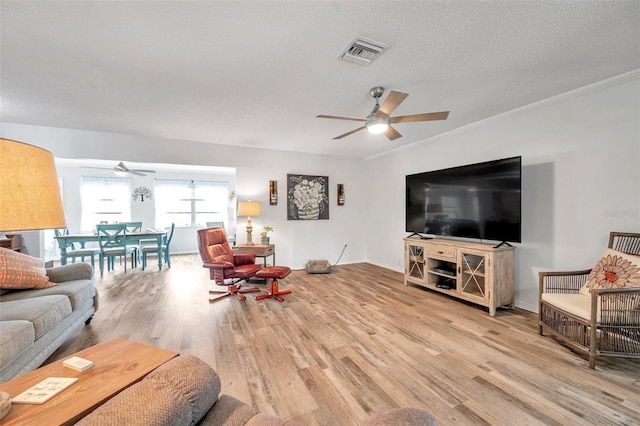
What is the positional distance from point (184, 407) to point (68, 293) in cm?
242

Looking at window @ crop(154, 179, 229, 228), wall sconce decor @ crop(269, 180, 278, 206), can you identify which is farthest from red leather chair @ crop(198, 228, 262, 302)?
window @ crop(154, 179, 229, 228)

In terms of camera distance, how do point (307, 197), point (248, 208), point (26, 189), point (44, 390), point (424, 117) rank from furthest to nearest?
point (307, 197) → point (248, 208) → point (424, 117) → point (44, 390) → point (26, 189)

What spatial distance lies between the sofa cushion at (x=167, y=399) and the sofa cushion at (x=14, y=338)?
1422 millimetres

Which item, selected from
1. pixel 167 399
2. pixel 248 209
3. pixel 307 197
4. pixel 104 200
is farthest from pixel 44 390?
pixel 104 200

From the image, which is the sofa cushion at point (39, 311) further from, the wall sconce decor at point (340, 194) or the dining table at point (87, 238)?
the wall sconce decor at point (340, 194)

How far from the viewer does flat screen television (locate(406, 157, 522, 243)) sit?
295 centimetres

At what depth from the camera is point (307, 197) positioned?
540 cm

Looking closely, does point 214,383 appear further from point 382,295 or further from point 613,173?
point 613,173

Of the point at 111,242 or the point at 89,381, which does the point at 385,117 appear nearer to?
the point at 89,381

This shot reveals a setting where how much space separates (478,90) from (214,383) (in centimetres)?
324

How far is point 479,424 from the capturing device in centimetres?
147

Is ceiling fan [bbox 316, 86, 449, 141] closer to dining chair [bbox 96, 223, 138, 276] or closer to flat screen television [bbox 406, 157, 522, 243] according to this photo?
flat screen television [bbox 406, 157, 522, 243]

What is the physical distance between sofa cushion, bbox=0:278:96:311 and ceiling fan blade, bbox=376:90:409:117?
131 inches

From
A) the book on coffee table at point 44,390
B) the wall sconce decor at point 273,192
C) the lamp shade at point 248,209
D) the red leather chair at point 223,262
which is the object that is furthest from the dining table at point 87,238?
the book on coffee table at point 44,390
